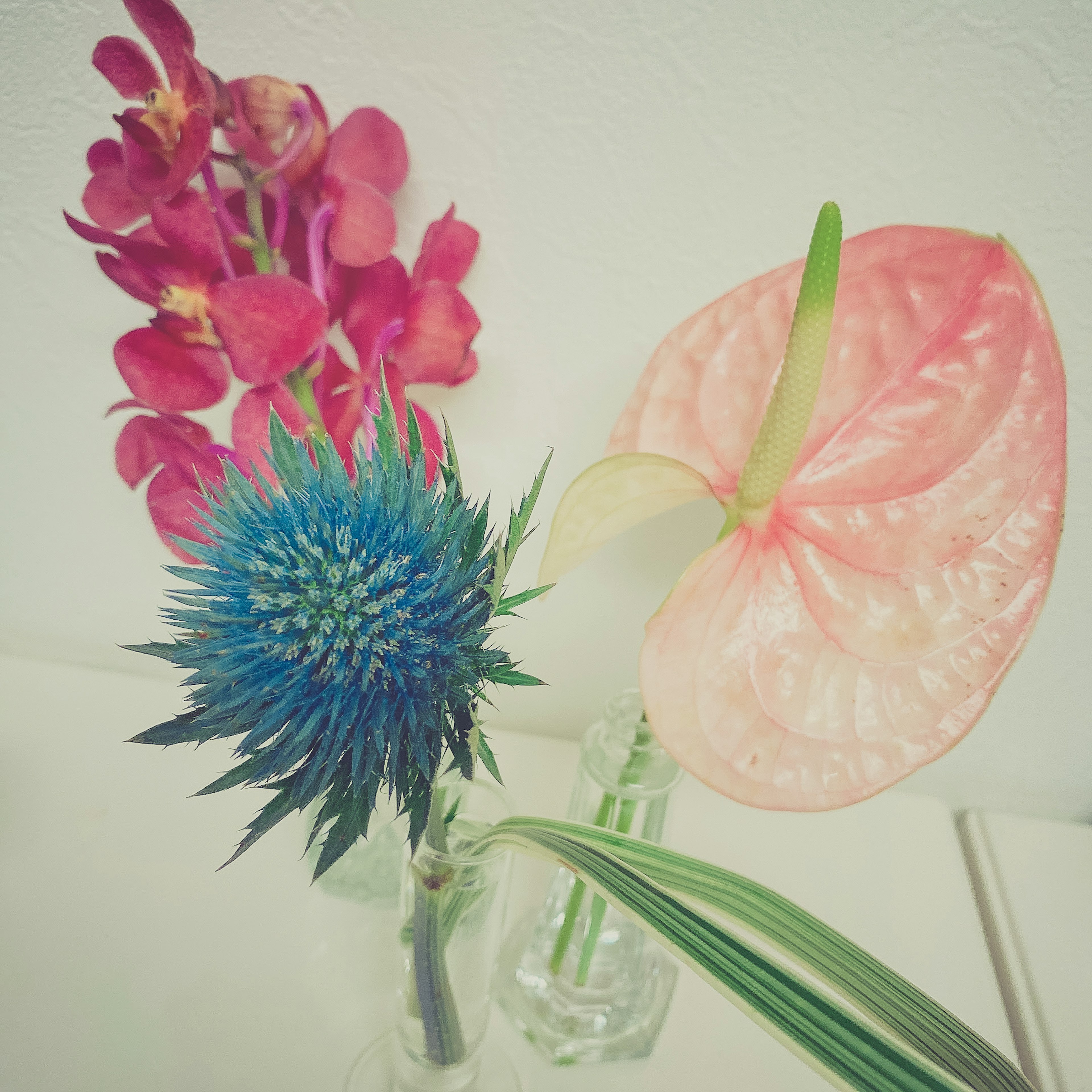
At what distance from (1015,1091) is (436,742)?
0.69 ft

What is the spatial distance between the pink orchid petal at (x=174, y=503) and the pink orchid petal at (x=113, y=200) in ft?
0.44

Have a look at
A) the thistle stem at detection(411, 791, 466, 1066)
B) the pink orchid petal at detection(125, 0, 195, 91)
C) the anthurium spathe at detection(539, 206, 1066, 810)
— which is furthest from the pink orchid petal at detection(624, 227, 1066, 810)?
the pink orchid petal at detection(125, 0, 195, 91)

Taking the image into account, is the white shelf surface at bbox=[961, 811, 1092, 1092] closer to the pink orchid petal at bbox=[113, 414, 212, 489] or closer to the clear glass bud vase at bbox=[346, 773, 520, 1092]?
the clear glass bud vase at bbox=[346, 773, 520, 1092]

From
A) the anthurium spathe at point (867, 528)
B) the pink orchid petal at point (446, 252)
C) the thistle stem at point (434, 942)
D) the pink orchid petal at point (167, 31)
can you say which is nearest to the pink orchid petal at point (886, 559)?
the anthurium spathe at point (867, 528)

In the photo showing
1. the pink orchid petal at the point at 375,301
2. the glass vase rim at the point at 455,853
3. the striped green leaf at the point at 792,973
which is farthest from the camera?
the pink orchid petal at the point at 375,301

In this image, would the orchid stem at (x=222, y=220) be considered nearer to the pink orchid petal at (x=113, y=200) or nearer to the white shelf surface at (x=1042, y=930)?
the pink orchid petal at (x=113, y=200)

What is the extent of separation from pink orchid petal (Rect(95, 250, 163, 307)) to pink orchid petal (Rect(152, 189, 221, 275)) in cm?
2

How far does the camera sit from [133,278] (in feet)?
1.16

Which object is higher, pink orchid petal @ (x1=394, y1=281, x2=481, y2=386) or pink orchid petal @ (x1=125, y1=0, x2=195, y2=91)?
pink orchid petal @ (x1=125, y1=0, x2=195, y2=91)

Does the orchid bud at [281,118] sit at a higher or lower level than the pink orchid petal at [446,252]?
higher

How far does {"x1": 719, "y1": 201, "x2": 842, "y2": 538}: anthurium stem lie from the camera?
0.26 metres

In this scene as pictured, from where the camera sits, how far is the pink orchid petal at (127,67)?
1.05 ft

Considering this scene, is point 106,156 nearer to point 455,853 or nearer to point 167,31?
point 167,31

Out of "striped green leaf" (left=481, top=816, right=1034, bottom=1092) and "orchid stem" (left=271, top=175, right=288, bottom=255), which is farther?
"orchid stem" (left=271, top=175, right=288, bottom=255)
